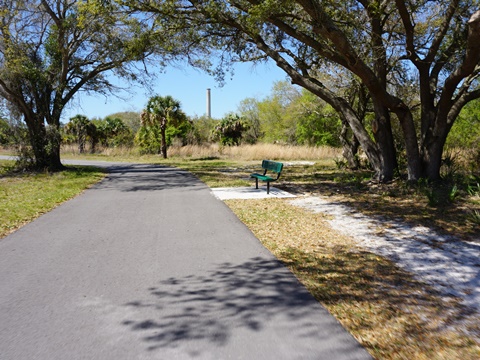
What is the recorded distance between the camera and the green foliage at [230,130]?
136 ft

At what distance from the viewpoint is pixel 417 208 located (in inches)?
368

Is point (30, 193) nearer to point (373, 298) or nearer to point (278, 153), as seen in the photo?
point (373, 298)

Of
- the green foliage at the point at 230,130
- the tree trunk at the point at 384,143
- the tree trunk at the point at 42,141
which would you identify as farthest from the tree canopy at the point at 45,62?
the green foliage at the point at 230,130

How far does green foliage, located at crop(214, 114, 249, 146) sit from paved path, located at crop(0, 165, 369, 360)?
33990 mm

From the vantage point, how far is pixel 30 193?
41.4ft

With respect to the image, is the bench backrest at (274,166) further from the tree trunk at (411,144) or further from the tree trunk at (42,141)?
the tree trunk at (42,141)

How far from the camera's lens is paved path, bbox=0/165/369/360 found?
11.1ft

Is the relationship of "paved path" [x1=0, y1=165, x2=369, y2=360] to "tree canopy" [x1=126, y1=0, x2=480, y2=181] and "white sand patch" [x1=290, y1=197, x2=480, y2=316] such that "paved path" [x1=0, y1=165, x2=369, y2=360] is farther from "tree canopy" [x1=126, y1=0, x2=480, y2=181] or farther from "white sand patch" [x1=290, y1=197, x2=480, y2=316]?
"tree canopy" [x1=126, y1=0, x2=480, y2=181]

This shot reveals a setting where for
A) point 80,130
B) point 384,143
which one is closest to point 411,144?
point 384,143

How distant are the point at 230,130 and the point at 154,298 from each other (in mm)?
37754

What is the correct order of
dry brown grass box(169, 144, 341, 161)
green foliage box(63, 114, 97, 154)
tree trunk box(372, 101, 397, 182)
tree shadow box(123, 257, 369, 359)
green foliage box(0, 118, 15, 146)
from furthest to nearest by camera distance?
green foliage box(63, 114, 97, 154), dry brown grass box(169, 144, 341, 161), green foliage box(0, 118, 15, 146), tree trunk box(372, 101, 397, 182), tree shadow box(123, 257, 369, 359)

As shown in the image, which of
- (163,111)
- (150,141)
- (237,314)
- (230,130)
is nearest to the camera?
(237,314)

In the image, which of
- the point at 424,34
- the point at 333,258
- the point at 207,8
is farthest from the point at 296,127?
the point at 333,258

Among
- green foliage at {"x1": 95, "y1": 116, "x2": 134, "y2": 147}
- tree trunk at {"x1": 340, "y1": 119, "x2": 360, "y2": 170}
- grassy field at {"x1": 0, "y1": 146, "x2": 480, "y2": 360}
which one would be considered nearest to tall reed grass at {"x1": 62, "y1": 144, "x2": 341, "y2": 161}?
green foliage at {"x1": 95, "y1": 116, "x2": 134, "y2": 147}
